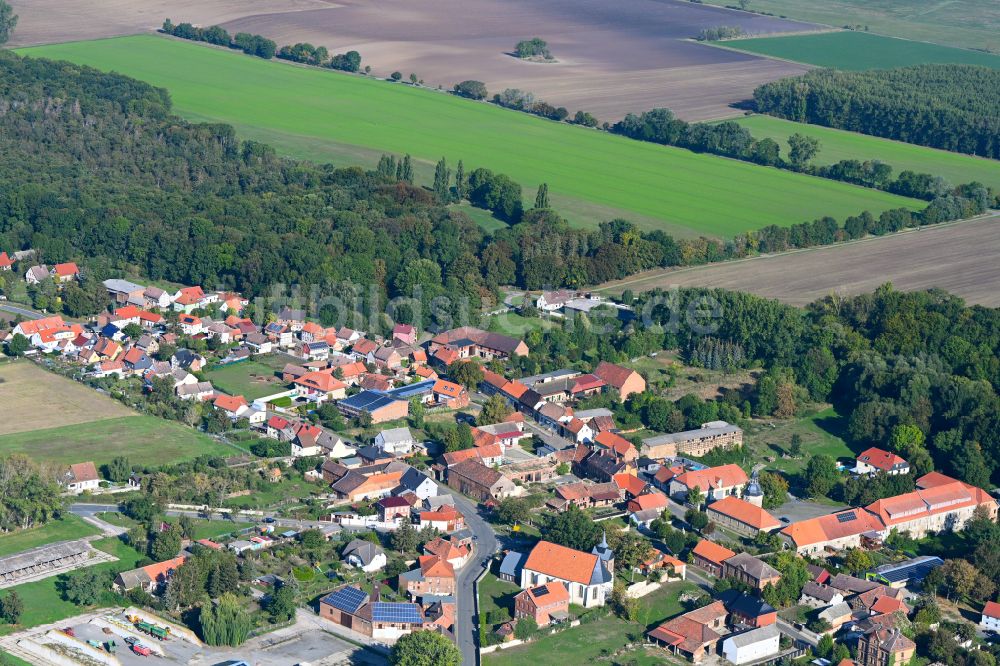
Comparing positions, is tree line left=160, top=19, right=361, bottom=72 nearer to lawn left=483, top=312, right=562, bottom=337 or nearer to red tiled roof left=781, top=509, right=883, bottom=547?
lawn left=483, top=312, right=562, bottom=337

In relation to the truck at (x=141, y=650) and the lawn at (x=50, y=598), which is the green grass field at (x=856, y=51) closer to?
the lawn at (x=50, y=598)

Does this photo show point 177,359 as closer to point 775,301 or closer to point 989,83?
point 775,301

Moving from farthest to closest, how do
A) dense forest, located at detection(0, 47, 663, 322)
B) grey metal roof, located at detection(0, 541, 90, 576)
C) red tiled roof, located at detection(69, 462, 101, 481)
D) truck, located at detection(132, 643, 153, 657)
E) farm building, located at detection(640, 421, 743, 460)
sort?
dense forest, located at detection(0, 47, 663, 322)
farm building, located at detection(640, 421, 743, 460)
red tiled roof, located at detection(69, 462, 101, 481)
grey metal roof, located at detection(0, 541, 90, 576)
truck, located at detection(132, 643, 153, 657)

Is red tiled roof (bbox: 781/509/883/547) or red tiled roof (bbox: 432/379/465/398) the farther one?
red tiled roof (bbox: 432/379/465/398)

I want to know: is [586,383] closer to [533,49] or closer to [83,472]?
[83,472]

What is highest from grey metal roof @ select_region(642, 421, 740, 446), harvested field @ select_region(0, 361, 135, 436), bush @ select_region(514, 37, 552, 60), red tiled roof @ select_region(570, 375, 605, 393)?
bush @ select_region(514, 37, 552, 60)

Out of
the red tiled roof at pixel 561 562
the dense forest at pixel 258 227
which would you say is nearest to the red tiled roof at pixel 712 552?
the red tiled roof at pixel 561 562

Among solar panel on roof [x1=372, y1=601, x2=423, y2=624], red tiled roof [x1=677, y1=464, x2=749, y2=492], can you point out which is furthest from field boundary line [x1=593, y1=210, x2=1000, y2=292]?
solar panel on roof [x1=372, y1=601, x2=423, y2=624]
